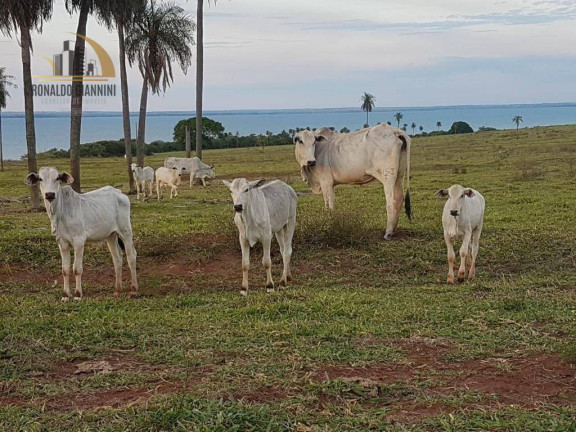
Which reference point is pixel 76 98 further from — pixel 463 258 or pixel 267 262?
pixel 463 258

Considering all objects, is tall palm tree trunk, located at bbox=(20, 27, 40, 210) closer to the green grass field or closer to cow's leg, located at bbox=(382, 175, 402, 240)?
the green grass field

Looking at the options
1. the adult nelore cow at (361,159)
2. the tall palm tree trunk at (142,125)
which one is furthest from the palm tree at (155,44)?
the adult nelore cow at (361,159)

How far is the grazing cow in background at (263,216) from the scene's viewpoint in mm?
9465

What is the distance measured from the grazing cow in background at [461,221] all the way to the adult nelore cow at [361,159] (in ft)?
9.38

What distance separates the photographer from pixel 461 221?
33.8ft

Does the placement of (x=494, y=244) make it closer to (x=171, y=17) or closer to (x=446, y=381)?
(x=446, y=381)

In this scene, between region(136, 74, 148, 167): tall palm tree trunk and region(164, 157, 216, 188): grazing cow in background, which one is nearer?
region(136, 74, 148, 167): tall palm tree trunk

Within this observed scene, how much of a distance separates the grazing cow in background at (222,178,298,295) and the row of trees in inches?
393

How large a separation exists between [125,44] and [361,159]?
15735 millimetres

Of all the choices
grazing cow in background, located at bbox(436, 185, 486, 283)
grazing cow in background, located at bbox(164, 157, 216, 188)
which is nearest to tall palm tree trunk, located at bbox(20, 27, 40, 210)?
grazing cow in background, located at bbox(164, 157, 216, 188)

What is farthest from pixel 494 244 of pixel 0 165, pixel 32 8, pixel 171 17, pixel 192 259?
pixel 0 165

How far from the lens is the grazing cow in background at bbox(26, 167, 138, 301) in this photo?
9.17 meters

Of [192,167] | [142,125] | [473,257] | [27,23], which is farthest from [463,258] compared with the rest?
[192,167]

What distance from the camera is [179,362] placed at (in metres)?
6.20
